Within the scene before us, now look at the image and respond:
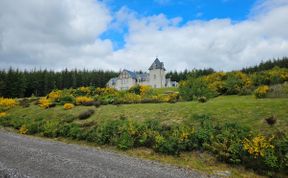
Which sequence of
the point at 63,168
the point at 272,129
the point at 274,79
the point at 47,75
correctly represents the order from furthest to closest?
1. the point at 47,75
2. the point at 274,79
3. the point at 272,129
4. the point at 63,168

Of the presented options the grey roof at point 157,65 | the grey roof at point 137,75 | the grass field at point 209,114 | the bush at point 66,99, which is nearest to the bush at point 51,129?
the grass field at point 209,114

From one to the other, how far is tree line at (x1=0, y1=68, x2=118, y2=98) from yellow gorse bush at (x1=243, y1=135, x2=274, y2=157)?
40.7m

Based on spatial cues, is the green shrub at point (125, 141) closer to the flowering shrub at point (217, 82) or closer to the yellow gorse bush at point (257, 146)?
the yellow gorse bush at point (257, 146)

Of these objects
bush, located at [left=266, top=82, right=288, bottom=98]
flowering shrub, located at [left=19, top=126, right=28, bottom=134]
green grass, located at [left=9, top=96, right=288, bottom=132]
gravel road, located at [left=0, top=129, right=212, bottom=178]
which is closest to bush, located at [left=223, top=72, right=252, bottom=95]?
bush, located at [left=266, top=82, right=288, bottom=98]

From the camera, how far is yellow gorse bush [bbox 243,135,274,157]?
8453 millimetres

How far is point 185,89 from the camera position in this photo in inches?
866

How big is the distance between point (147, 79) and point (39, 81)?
95.4ft

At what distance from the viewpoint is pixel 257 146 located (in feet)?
28.2

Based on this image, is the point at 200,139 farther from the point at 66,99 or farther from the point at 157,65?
the point at 157,65

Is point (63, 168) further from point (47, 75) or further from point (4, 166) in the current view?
point (47, 75)

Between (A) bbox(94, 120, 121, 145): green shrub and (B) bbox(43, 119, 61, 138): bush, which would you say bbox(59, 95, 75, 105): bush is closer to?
(B) bbox(43, 119, 61, 138): bush

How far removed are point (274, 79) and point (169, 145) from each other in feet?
63.0

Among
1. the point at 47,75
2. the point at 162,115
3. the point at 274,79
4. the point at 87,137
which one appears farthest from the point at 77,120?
the point at 47,75

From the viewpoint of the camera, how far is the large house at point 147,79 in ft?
203
